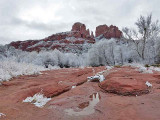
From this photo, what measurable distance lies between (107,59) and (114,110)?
2760 cm

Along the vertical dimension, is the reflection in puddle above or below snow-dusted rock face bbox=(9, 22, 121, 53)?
below

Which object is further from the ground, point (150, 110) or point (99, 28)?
Answer: point (99, 28)

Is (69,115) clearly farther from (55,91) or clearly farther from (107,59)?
(107,59)

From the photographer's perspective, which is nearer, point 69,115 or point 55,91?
point 69,115

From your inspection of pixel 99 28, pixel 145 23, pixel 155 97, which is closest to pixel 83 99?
pixel 155 97

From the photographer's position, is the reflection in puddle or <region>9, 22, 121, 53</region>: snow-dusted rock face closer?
the reflection in puddle

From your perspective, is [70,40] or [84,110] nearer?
[84,110]

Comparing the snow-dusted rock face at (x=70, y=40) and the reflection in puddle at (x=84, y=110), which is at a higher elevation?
the snow-dusted rock face at (x=70, y=40)

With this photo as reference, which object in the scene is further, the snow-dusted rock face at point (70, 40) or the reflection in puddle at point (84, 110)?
the snow-dusted rock face at point (70, 40)

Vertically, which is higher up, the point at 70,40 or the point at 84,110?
the point at 70,40

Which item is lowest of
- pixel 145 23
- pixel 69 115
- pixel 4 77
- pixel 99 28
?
pixel 69 115

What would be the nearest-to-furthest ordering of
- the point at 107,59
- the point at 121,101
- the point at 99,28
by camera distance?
the point at 121,101, the point at 107,59, the point at 99,28

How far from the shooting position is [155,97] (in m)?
2.45

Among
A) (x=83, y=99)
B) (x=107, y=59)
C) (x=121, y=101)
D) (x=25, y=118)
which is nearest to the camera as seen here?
(x=25, y=118)
